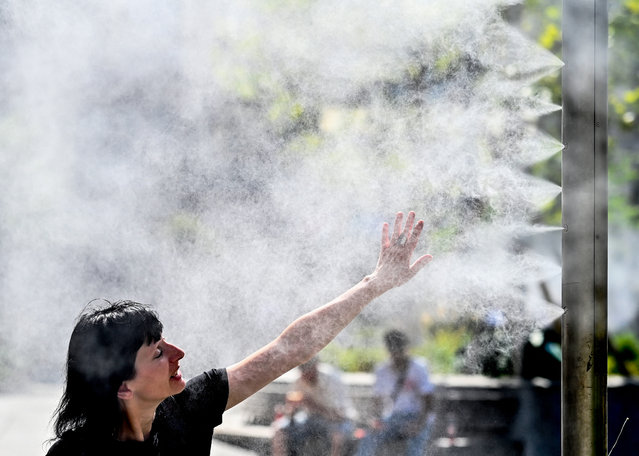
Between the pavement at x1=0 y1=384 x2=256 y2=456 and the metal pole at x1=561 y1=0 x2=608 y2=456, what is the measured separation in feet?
5.78

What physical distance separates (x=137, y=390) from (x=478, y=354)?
187 centimetres

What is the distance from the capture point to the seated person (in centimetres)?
249

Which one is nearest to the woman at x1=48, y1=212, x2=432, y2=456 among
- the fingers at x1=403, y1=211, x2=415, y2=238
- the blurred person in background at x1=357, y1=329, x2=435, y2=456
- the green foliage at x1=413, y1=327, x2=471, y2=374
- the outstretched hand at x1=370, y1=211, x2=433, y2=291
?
the outstretched hand at x1=370, y1=211, x2=433, y2=291

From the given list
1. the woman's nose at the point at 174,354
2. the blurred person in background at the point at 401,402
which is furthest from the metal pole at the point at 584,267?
the woman's nose at the point at 174,354

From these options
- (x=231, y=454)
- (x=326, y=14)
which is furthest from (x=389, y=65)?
(x=231, y=454)

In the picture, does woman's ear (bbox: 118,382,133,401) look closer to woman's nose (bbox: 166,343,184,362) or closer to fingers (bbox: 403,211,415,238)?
woman's nose (bbox: 166,343,184,362)

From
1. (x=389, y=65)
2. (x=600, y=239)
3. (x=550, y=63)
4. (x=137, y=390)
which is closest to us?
(x=137, y=390)


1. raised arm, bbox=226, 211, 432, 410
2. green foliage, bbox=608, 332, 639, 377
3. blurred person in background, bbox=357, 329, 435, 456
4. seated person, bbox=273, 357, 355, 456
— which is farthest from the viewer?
green foliage, bbox=608, 332, 639, 377

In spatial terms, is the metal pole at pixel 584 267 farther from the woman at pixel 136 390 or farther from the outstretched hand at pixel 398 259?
the woman at pixel 136 390

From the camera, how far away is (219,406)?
189 cm

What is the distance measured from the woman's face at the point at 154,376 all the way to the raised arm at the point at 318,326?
0.83 feet

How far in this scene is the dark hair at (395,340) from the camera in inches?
111

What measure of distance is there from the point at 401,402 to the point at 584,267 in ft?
3.75

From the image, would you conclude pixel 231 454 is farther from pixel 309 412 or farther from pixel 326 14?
pixel 326 14
